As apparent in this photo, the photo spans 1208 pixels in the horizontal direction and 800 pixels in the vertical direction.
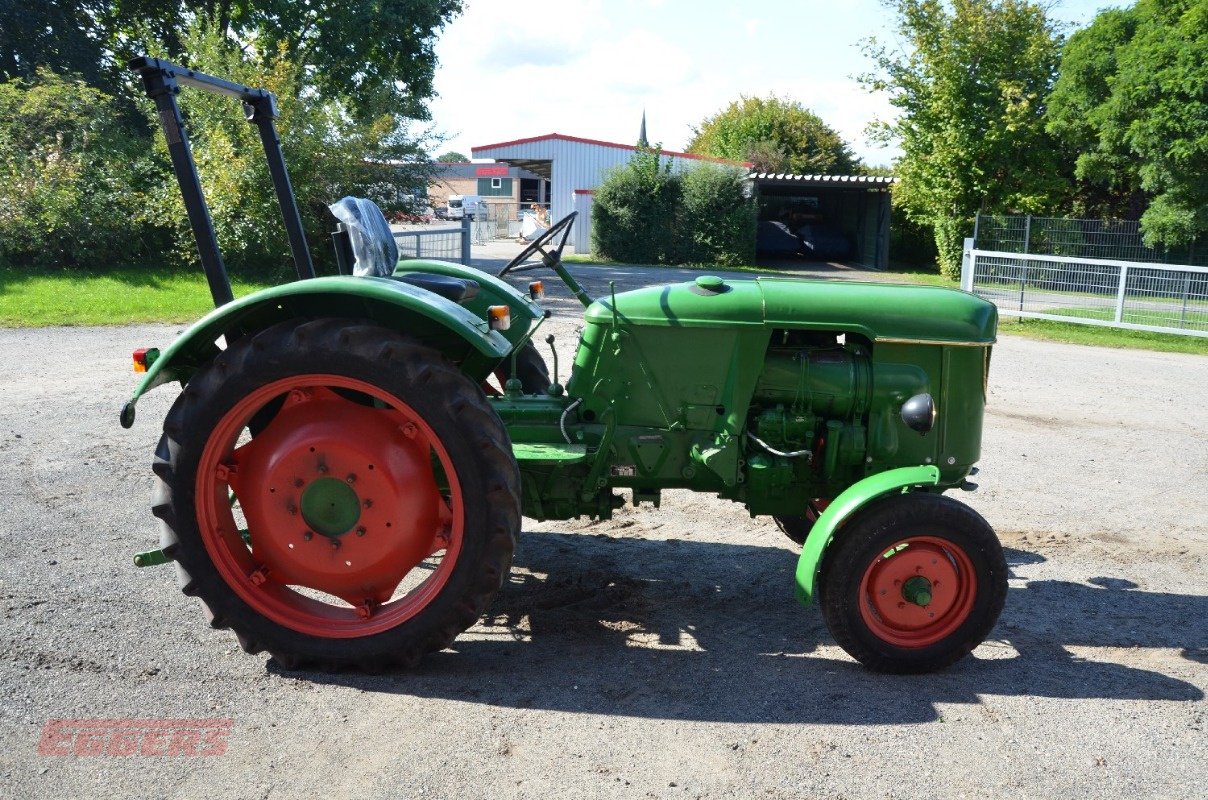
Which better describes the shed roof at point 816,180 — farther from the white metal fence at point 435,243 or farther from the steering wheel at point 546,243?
the steering wheel at point 546,243

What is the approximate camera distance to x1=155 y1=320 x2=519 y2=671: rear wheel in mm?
3414

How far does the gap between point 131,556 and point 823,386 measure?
10.6 feet

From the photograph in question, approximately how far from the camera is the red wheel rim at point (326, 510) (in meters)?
3.55

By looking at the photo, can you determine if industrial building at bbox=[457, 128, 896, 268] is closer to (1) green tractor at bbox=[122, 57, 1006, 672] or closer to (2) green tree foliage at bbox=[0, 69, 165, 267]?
(2) green tree foliage at bbox=[0, 69, 165, 267]

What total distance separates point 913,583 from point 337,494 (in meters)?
2.08

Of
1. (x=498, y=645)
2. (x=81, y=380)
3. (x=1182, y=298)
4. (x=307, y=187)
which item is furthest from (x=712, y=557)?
(x=307, y=187)

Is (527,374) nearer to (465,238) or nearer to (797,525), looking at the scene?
(797,525)

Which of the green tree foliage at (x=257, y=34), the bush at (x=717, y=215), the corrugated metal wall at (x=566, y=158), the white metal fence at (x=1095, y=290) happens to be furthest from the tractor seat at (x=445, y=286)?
the corrugated metal wall at (x=566, y=158)

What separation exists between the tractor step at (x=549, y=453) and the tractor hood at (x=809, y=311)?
529 millimetres

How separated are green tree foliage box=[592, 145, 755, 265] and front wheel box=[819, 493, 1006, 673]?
2340 centimetres

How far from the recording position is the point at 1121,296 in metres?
14.1

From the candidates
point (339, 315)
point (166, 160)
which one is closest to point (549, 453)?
point (339, 315)

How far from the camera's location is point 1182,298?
44.8 feet

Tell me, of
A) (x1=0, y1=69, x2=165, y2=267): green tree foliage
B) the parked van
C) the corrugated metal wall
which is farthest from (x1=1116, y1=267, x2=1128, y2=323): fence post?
the parked van
